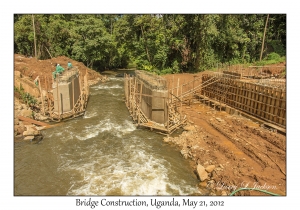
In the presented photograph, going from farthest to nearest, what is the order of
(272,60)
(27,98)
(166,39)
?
(166,39), (272,60), (27,98)

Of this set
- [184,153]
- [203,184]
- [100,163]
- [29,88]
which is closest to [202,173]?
[203,184]

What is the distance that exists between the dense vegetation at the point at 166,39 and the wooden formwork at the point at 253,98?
1353 centimetres

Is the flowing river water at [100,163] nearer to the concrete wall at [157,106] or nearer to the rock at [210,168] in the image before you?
the rock at [210,168]

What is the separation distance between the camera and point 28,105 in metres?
18.5

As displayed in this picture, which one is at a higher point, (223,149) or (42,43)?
(42,43)

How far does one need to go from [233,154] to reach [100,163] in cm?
751

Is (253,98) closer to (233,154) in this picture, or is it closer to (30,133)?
(233,154)

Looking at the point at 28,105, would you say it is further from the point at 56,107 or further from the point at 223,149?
the point at 223,149

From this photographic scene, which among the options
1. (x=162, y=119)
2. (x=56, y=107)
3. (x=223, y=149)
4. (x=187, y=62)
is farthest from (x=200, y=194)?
(x=187, y=62)

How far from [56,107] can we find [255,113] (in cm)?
1653

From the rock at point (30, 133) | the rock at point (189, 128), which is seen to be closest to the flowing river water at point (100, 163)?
the rock at point (30, 133)

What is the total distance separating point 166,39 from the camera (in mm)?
35094
